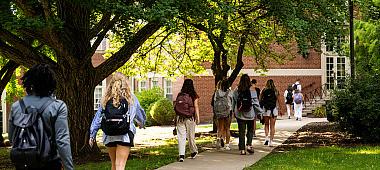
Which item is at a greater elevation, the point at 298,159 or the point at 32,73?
the point at 32,73

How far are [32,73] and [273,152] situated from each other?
32.1 ft

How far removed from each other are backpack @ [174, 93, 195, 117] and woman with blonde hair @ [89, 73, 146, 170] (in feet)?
12.9

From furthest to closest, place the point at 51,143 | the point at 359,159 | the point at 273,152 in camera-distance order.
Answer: the point at 273,152, the point at 359,159, the point at 51,143

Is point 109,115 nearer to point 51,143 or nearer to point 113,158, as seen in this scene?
point 113,158

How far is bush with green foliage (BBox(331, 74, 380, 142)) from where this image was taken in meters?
15.0

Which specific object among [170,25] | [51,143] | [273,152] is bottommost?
[273,152]

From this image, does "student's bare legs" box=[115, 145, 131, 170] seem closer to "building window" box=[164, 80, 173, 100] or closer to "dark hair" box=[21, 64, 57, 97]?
"dark hair" box=[21, 64, 57, 97]

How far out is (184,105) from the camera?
12062 millimetres

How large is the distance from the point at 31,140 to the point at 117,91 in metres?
3.02

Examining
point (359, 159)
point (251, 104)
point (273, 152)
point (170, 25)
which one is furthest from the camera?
point (273, 152)

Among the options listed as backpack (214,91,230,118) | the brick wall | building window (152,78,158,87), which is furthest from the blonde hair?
building window (152,78,158,87)

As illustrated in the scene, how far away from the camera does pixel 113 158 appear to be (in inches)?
326

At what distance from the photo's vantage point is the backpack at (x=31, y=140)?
4910 millimetres

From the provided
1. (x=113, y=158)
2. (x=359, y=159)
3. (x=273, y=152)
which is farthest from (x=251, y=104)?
(x=113, y=158)
